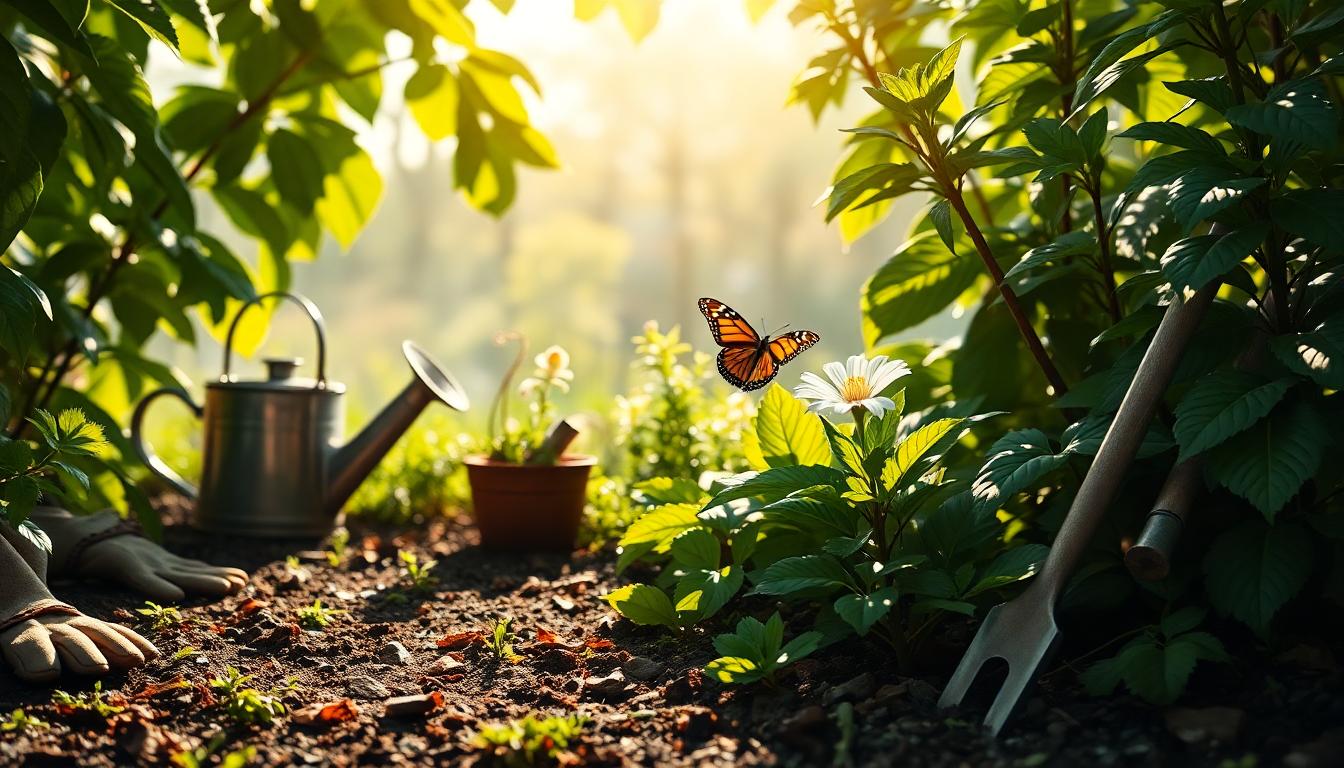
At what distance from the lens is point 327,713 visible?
1.42 meters

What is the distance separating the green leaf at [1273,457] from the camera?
1223 millimetres

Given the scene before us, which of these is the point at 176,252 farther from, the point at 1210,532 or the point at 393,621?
the point at 1210,532

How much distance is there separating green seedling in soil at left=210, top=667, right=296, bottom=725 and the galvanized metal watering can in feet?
3.35

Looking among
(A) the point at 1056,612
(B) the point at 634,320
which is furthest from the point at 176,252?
(B) the point at 634,320

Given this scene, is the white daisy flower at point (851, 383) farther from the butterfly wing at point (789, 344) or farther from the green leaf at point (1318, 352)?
the green leaf at point (1318, 352)

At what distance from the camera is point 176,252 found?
7.88ft

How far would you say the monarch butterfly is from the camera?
1748 mm

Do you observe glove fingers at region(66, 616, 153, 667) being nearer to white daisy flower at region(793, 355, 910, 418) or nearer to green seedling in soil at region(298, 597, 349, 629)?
green seedling in soil at region(298, 597, 349, 629)

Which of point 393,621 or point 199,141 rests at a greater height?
point 199,141

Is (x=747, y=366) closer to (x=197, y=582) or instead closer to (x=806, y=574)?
(x=806, y=574)

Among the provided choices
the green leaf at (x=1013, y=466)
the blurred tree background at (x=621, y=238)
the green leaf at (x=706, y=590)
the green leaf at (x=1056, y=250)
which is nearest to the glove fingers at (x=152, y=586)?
the green leaf at (x=706, y=590)

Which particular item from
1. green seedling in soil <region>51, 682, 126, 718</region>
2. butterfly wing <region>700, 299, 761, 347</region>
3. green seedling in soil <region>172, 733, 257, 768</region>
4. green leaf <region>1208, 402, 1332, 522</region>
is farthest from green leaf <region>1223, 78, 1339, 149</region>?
green seedling in soil <region>51, 682, 126, 718</region>

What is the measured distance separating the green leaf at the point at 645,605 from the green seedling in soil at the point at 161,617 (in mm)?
771

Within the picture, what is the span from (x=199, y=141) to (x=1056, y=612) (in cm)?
222
